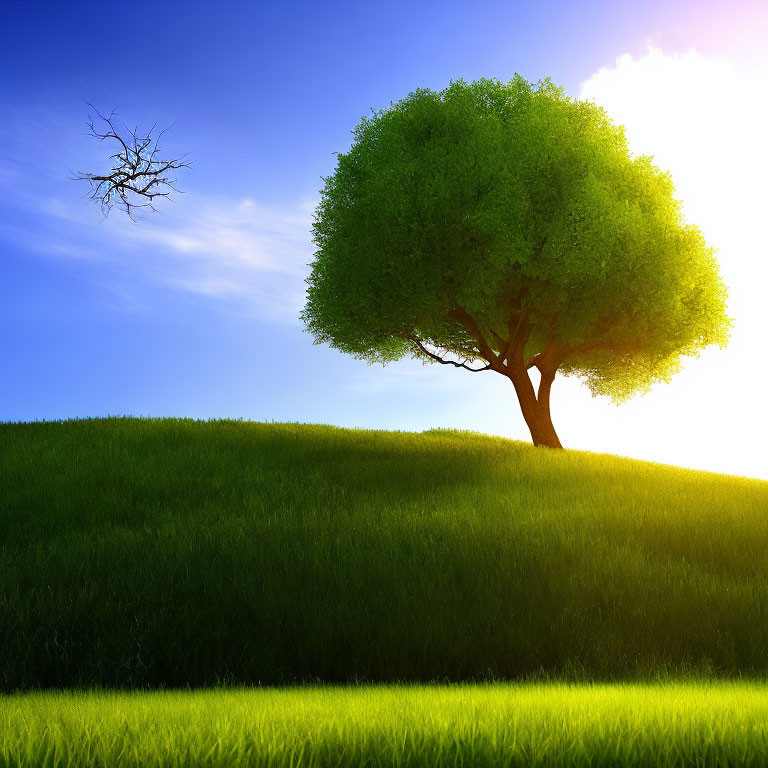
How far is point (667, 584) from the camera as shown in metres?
9.57

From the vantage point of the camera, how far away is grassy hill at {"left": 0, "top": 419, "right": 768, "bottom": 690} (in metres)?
7.48

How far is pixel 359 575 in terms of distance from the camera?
922 centimetres

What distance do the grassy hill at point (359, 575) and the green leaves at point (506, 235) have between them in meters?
6.26

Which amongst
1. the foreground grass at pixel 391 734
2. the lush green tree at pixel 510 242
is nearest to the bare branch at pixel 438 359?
the lush green tree at pixel 510 242

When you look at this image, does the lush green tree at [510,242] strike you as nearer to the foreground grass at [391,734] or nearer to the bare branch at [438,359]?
the bare branch at [438,359]

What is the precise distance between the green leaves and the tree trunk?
5.75 feet

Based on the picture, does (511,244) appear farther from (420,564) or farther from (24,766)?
(24,766)

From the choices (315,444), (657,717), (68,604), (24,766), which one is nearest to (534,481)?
(315,444)

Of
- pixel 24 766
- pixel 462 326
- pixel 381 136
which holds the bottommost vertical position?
pixel 24 766

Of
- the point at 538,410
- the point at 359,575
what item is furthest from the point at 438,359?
the point at 359,575

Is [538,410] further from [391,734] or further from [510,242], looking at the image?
[391,734]

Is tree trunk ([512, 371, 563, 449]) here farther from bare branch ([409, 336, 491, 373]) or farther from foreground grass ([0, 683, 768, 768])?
foreground grass ([0, 683, 768, 768])

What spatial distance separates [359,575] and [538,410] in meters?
14.9

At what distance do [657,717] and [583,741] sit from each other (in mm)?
691
